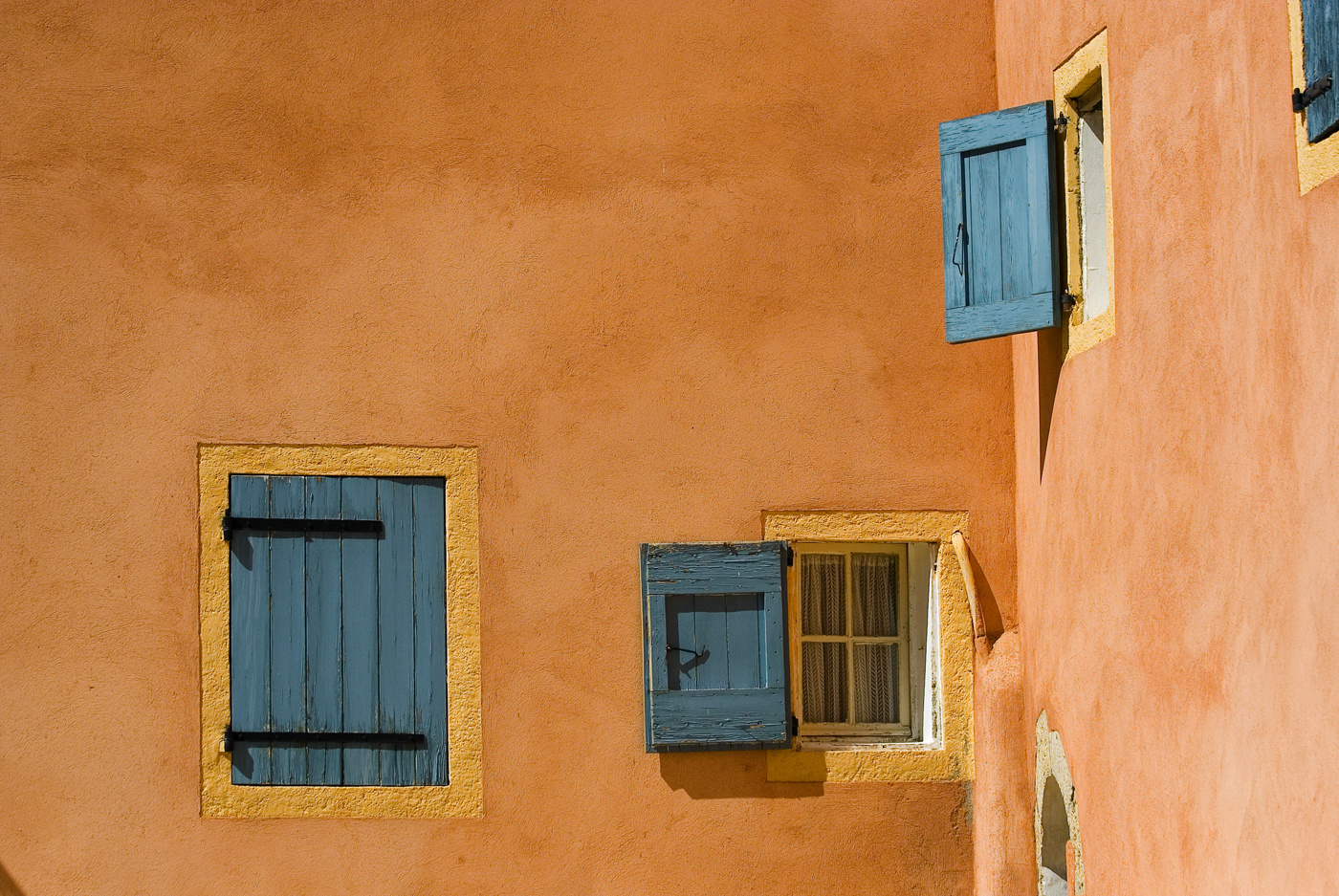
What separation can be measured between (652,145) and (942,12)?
4.64 ft

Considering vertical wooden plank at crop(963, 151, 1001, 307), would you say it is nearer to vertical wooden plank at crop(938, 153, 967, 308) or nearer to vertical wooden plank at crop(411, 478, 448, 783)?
vertical wooden plank at crop(938, 153, 967, 308)

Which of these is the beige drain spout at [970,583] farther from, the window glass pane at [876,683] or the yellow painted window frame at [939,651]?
the window glass pane at [876,683]

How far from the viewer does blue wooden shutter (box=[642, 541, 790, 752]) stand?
596 cm

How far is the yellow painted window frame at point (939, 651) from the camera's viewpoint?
6125 mm

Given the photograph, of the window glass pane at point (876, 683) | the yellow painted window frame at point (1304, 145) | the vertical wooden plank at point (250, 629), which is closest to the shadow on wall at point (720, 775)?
the window glass pane at point (876, 683)

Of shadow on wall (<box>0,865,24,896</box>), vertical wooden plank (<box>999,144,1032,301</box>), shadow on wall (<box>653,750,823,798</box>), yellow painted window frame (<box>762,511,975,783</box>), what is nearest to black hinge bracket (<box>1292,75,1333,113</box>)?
vertical wooden plank (<box>999,144,1032,301</box>)

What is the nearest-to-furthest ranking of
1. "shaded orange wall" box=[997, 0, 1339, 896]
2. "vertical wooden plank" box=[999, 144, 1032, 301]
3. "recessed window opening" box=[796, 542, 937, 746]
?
1. "shaded orange wall" box=[997, 0, 1339, 896]
2. "vertical wooden plank" box=[999, 144, 1032, 301]
3. "recessed window opening" box=[796, 542, 937, 746]

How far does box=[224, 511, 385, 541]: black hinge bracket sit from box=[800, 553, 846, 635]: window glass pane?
1.92 m

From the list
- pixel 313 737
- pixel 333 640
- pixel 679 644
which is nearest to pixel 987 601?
pixel 679 644

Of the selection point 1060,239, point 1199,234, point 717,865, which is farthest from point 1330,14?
point 717,865

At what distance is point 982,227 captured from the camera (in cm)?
533

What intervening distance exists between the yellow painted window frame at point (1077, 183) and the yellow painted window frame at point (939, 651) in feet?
4.34

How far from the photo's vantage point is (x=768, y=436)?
244 inches

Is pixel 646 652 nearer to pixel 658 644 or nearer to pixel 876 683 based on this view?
pixel 658 644
